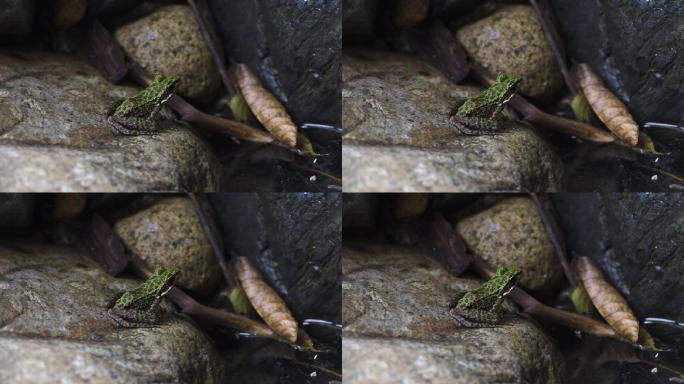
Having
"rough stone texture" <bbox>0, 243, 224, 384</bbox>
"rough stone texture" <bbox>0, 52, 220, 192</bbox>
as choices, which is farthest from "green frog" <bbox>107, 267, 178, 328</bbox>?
"rough stone texture" <bbox>0, 52, 220, 192</bbox>

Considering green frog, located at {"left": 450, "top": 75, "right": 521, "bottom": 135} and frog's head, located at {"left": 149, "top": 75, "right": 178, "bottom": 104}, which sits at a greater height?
frog's head, located at {"left": 149, "top": 75, "right": 178, "bottom": 104}

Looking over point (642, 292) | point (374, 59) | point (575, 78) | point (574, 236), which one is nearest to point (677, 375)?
point (642, 292)

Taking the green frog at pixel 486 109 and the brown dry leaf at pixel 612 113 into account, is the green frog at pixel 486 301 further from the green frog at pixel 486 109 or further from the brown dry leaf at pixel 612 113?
the brown dry leaf at pixel 612 113

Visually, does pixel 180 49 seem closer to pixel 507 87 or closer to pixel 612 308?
pixel 507 87

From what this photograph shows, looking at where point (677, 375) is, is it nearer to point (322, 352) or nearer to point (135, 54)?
point (322, 352)

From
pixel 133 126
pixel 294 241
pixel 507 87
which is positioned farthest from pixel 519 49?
pixel 133 126

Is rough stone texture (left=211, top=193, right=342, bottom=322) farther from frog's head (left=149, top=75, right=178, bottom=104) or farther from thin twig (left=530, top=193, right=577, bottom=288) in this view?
thin twig (left=530, top=193, right=577, bottom=288)
